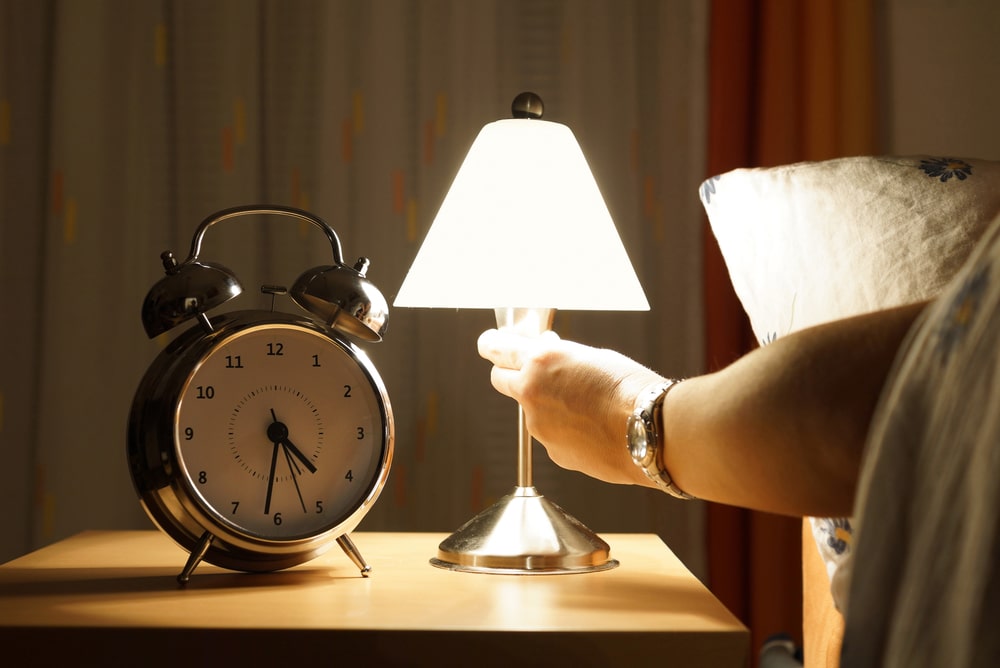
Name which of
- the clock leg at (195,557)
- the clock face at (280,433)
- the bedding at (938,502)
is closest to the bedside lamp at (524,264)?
the clock face at (280,433)

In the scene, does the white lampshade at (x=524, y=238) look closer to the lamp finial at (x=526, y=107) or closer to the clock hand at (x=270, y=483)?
the lamp finial at (x=526, y=107)

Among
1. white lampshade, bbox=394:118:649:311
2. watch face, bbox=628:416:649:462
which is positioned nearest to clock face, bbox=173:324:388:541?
white lampshade, bbox=394:118:649:311

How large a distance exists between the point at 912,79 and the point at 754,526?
0.82m

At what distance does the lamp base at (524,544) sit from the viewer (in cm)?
98

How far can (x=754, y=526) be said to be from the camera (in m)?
1.67

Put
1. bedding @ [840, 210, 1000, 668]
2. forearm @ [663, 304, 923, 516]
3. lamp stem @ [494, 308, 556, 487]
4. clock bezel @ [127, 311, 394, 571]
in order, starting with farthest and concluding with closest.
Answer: lamp stem @ [494, 308, 556, 487] < clock bezel @ [127, 311, 394, 571] < forearm @ [663, 304, 923, 516] < bedding @ [840, 210, 1000, 668]

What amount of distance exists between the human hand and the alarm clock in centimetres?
15

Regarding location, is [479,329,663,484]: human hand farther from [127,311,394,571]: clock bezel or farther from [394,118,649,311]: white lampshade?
[127,311,394,571]: clock bezel

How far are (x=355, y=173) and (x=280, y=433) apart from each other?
86cm

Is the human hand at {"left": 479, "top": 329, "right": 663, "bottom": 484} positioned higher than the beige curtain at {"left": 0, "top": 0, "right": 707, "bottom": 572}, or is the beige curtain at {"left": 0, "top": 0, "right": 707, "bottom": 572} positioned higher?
the beige curtain at {"left": 0, "top": 0, "right": 707, "bottom": 572}

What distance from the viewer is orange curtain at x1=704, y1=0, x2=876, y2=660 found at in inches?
65.4

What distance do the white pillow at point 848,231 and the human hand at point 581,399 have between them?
0.74ft

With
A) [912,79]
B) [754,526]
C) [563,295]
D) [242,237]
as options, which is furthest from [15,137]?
[912,79]

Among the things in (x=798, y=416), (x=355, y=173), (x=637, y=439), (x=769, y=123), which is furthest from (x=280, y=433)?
(x=769, y=123)
